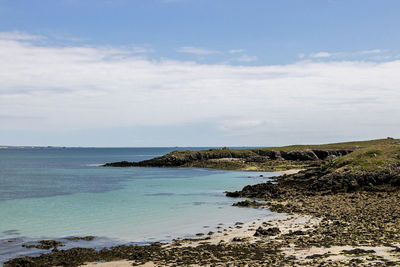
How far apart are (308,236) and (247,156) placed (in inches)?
3242

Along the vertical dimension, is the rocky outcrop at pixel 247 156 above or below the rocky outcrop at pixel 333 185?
above

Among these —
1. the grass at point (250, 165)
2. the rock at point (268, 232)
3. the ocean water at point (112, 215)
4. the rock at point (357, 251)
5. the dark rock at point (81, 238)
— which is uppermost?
the grass at point (250, 165)

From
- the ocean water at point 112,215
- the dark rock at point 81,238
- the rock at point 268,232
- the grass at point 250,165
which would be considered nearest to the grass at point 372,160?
the ocean water at point 112,215

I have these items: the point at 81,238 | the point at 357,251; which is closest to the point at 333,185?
the point at 357,251

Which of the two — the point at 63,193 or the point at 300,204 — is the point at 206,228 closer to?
the point at 300,204

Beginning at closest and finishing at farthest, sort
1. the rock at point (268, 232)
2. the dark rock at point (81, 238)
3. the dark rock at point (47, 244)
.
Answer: the dark rock at point (47, 244), the rock at point (268, 232), the dark rock at point (81, 238)

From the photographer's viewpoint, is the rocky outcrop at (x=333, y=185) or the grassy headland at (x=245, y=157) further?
the grassy headland at (x=245, y=157)

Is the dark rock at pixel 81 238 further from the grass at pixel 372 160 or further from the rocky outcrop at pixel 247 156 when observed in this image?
the rocky outcrop at pixel 247 156

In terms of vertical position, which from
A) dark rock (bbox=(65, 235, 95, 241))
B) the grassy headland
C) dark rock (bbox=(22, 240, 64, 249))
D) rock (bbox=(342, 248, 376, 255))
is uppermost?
the grassy headland

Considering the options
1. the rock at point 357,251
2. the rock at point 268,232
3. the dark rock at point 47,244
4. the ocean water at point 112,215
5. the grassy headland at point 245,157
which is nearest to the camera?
the rock at point 357,251

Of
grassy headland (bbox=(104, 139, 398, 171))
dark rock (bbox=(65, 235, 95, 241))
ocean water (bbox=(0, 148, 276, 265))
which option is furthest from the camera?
grassy headland (bbox=(104, 139, 398, 171))

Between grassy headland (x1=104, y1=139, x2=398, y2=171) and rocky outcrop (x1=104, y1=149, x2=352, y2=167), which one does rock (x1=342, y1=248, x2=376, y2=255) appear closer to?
grassy headland (x1=104, y1=139, x2=398, y2=171)

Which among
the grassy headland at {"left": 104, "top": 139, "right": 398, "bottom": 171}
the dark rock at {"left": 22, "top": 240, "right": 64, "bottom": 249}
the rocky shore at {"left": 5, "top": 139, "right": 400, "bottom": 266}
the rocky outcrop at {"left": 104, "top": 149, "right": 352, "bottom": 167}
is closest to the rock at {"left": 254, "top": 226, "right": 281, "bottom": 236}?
the rocky shore at {"left": 5, "top": 139, "right": 400, "bottom": 266}

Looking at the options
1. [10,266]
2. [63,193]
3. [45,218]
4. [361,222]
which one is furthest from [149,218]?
[63,193]
